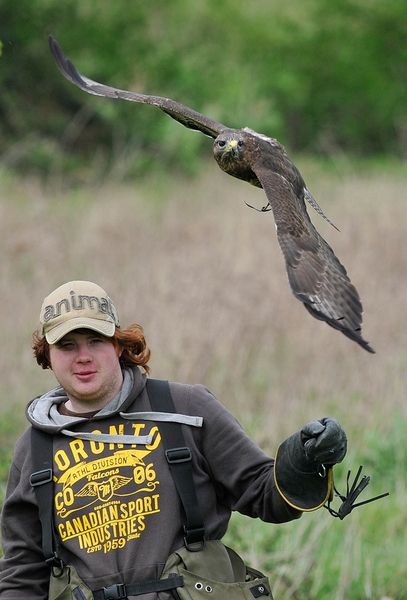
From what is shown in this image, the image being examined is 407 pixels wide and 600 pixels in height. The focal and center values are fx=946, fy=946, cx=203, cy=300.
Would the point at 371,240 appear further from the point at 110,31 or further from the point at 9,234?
the point at 110,31

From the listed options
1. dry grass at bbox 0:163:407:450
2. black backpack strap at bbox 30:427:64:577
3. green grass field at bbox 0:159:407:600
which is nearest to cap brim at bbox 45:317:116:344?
black backpack strap at bbox 30:427:64:577

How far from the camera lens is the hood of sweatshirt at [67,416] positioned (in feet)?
9.20

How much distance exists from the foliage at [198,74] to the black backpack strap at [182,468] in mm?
8936

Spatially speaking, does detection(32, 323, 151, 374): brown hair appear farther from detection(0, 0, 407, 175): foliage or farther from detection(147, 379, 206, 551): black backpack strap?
detection(0, 0, 407, 175): foliage

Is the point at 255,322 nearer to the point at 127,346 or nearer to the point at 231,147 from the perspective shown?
the point at 231,147

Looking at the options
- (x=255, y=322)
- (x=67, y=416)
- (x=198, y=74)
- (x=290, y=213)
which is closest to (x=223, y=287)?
(x=255, y=322)

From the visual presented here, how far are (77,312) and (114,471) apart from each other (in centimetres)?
48

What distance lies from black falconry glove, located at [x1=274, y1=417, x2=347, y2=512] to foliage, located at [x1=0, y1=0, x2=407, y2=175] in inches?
361

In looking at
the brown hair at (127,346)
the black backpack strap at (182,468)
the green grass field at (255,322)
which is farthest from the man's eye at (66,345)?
the green grass field at (255,322)

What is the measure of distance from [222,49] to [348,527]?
1451 centimetres

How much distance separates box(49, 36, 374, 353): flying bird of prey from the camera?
2541 millimetres

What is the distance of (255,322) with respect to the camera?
305 inches

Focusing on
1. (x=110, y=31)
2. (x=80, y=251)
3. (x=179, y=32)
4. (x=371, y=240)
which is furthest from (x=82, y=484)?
(x=179, y=32)

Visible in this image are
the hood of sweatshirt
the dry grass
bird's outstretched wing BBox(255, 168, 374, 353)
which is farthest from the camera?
the dry grass
